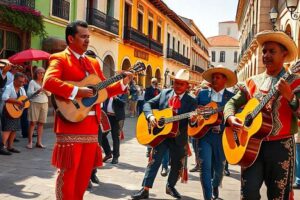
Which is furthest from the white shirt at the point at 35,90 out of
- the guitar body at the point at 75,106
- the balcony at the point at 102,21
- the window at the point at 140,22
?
the window at the point at 140,22

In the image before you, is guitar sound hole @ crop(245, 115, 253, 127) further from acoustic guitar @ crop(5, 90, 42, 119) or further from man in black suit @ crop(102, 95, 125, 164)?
acoustic guitar @ crop(5, 90, 42, 119)

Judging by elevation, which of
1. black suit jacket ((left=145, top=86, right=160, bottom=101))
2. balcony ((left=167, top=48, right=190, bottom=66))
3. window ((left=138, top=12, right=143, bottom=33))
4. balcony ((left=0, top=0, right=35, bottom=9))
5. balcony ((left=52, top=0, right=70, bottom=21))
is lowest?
black suit jacket ((left=145, top=86, right=160, bottom=101))

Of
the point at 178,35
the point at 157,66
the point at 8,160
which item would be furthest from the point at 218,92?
Answer: the point at 178,35

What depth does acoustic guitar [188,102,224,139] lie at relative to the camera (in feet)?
17.7

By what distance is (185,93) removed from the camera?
18.1 feet

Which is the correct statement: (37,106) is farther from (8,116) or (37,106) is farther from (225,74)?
(225,74)

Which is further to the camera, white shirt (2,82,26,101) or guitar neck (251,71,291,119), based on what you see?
white shirt (2,82,26,101)

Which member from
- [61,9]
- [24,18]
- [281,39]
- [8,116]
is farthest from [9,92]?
[61,9]

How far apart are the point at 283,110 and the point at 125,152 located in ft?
20.8

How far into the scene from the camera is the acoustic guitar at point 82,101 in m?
3.47

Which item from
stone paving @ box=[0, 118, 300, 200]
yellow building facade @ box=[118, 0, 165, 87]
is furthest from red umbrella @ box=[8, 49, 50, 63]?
yellow building facade @ box=[118, 0, 165, 87]

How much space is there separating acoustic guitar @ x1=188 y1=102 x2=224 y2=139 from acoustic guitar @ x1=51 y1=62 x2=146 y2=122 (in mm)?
1961

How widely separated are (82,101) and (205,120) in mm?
2329

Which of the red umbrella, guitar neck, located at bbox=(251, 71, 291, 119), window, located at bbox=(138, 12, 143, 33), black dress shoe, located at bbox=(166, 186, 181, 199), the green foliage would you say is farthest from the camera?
window, located at bbox=(138, 12, 143, 33)
